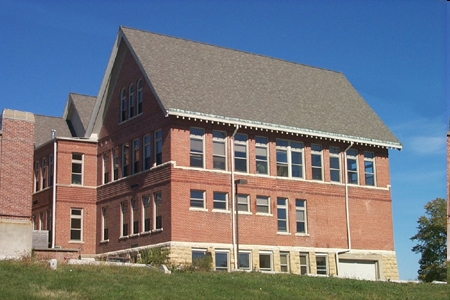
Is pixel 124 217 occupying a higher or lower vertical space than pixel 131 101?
lower

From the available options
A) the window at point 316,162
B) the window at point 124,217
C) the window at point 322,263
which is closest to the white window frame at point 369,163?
the window at point 316,162

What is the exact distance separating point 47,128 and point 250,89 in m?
15.7

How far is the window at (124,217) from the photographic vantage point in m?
44.7

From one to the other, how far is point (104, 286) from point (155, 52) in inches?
827

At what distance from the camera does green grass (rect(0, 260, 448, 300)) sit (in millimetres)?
26062

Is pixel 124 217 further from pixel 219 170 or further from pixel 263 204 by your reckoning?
pixel 263 204

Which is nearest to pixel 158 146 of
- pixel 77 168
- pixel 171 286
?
pixel 77 168

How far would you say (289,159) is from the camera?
45219 mm

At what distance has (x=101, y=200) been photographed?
47.2 m

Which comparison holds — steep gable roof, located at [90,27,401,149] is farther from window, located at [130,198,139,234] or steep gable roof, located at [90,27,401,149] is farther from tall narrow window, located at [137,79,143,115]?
window, located at [130,198,139,234]

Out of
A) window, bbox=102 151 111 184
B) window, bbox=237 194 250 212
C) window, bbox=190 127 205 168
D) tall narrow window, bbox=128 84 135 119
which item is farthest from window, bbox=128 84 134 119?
window, bbox=237 194 250 212

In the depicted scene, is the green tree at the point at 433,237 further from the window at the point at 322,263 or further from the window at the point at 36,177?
the window at the point at 36,177

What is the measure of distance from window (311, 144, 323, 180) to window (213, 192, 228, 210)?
612 centimetres

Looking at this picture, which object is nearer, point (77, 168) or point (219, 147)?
point (219, 147)
